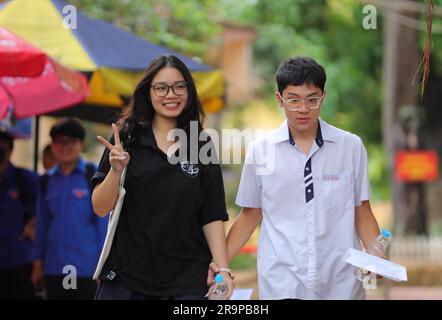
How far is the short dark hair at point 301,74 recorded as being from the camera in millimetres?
4629

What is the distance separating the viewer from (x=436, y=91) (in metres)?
28.1

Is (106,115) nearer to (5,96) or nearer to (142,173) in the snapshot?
(5,96)

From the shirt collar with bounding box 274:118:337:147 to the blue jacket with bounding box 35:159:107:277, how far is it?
2563 mm

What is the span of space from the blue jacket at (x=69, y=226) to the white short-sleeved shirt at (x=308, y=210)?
8.24ft

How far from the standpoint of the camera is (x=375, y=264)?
441 cm

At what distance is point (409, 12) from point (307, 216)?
40.6ft

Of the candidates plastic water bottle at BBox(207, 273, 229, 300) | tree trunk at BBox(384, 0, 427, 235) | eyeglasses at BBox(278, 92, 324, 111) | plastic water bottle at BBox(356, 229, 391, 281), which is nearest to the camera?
plastic water bottle at BBox(207, 273, 229, 300)

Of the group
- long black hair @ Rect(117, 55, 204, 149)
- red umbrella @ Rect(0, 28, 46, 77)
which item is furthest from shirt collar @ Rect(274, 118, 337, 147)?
red umbrella @ Rect(0, 28, 46, 77)

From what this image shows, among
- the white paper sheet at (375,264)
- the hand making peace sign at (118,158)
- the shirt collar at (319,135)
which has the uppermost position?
the shirt collar at (319,135)

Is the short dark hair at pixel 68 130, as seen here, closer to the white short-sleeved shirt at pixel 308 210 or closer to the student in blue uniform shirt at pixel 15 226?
the student in blue uniform shirt at pixel 15 226

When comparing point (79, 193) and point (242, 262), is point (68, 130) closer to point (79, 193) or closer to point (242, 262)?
point (79, 193)

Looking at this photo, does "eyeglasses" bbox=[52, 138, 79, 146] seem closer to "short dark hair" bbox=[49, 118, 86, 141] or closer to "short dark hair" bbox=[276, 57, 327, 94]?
"short dark hair" bbox=[49, 118, 86, 141]

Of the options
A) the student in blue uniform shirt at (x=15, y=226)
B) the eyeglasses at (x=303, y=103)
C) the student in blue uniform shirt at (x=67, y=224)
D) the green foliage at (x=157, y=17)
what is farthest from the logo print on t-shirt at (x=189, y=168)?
the green foliage at (x=157, y=17)

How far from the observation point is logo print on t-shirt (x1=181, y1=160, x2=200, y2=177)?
4.35 metres
